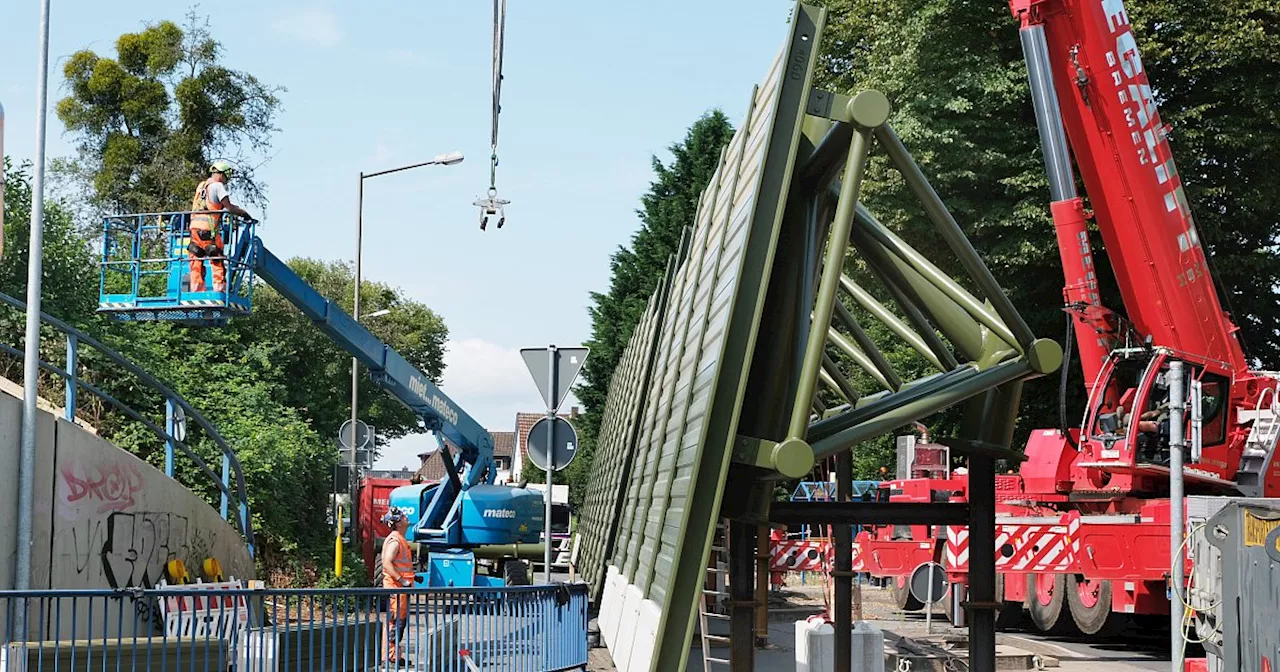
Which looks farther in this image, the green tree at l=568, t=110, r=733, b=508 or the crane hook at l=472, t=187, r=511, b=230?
the green tree at l=568, t=110, r=733, b=508

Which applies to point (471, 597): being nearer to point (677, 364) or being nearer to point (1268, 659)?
point (677, 364)

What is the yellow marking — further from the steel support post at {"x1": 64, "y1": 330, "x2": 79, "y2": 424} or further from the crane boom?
the steel support post at {"x1": 64, "y1": 330, "x2": 79, "y2": 424}

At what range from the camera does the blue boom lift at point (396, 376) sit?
1669 cm

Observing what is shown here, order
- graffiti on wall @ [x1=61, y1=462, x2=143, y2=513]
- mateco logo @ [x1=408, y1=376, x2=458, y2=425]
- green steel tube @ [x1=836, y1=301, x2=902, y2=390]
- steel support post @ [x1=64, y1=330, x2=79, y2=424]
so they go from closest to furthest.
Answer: green steel tube @ [x1=836, y1=301, x2=902, y2=390], graffiti on wall @ [x1=61, y1=462, x2=143, y2=513], steel support post @ [x1=64, y1=330, x2=79, y2=424], mateco logo @ [x1=408, y1=376, x2=458, y2=425]

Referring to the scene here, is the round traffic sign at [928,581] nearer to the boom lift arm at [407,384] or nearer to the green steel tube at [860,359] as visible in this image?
the green steel tube at [860,359]

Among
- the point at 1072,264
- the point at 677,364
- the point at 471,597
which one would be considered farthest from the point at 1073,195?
the point at 677,364

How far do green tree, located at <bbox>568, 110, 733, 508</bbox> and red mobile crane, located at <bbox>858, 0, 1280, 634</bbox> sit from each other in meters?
25.6

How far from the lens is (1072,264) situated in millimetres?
16766

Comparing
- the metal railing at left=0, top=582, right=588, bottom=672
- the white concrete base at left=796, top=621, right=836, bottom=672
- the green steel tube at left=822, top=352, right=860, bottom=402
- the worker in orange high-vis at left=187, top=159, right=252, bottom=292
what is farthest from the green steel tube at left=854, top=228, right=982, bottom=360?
the worker in orange high-vis at left=187, top=159, right=252, bottom=292

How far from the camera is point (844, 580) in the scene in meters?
8.81

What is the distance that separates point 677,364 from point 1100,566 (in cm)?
1078

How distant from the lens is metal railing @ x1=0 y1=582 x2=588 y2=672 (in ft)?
28.8

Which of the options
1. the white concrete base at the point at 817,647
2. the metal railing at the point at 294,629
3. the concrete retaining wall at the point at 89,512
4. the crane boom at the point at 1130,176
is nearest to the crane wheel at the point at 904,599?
the crane boom at the point at 1130,176

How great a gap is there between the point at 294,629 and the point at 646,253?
34.5 metres
